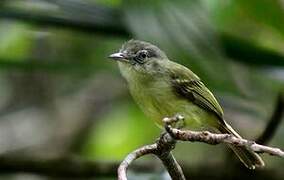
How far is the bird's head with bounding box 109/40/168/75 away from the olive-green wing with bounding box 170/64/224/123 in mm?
120

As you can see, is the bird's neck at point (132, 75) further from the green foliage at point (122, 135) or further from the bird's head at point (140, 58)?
the green foliage at point (122, 135)

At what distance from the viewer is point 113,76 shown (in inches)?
162

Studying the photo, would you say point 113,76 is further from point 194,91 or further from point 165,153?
point 165,153

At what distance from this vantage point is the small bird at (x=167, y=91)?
9.48 ft

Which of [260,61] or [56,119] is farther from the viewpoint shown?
[56,119]

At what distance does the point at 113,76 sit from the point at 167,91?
3.82ft

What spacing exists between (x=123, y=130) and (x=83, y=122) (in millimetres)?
280

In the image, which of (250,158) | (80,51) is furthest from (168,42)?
(80,51)

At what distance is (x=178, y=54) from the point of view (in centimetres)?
294

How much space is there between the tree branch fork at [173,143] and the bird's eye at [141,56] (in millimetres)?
1260

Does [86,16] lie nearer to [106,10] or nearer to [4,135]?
[106,10]

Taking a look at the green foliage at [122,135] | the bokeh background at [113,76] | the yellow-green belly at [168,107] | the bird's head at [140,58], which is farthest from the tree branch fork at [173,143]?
the green foliage at [122,135]

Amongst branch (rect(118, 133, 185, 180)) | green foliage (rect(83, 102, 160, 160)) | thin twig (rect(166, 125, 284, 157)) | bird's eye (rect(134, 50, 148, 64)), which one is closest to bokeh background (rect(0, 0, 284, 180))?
green foliage (rect(83, 102, 160, 160))

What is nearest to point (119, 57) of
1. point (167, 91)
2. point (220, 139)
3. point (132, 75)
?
point (132, 75)
